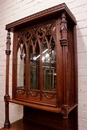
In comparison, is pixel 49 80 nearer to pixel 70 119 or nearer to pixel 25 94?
pixel 25 94

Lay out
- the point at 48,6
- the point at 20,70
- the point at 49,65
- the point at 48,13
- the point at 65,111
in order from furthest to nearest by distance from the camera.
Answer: the point at 48,6 → the point at 20,70 → the point at 49,65 → the point at 48,13 → the point at 65,111

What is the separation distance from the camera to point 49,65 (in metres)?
1.15

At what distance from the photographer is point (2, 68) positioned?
191cm

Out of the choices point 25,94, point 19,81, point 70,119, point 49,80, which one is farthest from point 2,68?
point 70,119

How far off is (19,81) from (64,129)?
0.60m

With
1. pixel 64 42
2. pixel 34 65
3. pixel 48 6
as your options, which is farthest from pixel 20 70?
pixel 48 6

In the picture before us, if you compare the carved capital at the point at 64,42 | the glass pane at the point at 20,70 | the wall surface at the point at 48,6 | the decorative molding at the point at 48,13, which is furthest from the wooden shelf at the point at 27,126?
the decorative molding at the point at 48,13

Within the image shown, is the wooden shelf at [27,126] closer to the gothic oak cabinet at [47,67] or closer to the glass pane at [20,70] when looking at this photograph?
the gothic oak cabinet at [47,67]

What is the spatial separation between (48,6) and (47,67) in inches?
29.5

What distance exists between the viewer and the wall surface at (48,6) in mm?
1200

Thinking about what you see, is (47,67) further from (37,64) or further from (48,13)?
(48,13)

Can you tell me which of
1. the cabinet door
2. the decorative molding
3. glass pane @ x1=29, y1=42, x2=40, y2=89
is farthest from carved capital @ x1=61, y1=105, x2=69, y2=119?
the decorative molding

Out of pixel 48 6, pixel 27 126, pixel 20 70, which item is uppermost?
pixel 48 6

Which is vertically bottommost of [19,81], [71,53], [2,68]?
[19,81]
